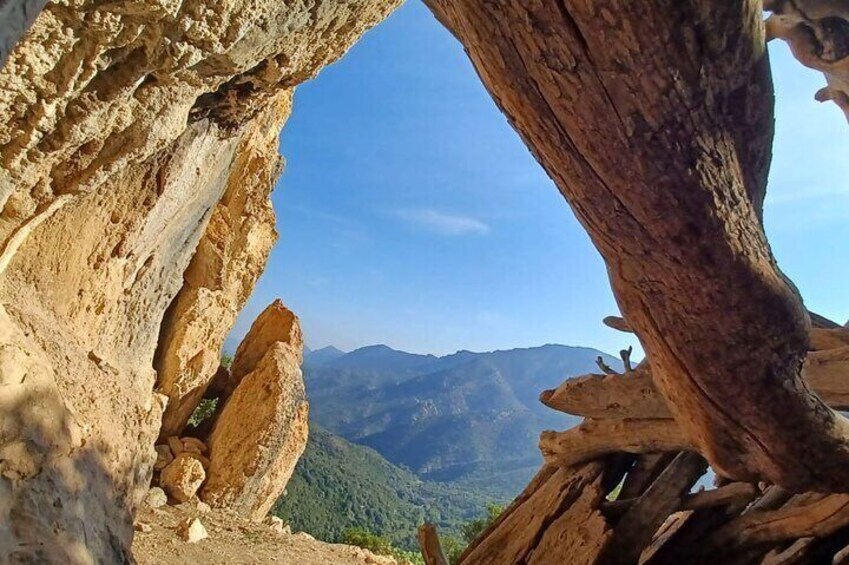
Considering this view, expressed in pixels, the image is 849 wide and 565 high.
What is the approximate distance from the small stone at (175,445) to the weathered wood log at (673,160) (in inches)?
472

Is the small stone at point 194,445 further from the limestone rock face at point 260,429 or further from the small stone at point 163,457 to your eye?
the small stone at point 163,457

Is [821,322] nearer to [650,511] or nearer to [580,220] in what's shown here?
[650,511]

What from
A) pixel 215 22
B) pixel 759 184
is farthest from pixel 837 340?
pixel 215 22

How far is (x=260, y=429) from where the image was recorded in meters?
11.4

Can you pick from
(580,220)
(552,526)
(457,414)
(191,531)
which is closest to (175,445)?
(191,531)

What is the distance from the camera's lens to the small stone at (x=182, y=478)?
10148mm

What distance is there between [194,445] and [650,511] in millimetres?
10297

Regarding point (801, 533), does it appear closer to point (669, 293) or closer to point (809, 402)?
point (809, 402)

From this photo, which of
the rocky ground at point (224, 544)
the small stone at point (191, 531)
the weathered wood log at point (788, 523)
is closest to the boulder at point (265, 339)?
the rocky ground at point (224, 544)

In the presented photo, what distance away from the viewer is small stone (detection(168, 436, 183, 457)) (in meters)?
11.1

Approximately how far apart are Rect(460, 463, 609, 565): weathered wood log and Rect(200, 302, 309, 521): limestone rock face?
25.8 feet

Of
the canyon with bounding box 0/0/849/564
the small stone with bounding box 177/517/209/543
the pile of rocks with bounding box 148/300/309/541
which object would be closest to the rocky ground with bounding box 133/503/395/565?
the small stone with bounding box 177/517/209/543

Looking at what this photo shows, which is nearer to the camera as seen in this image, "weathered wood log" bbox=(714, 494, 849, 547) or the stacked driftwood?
"weathered wood log" bbox=(714, 494, 849, 547)

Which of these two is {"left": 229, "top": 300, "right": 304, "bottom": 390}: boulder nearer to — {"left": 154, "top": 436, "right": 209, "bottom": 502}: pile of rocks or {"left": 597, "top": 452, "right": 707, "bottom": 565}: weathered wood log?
{"left": 154, "top": 436, "right": 209, "bottom": 502}: pile of rocks
